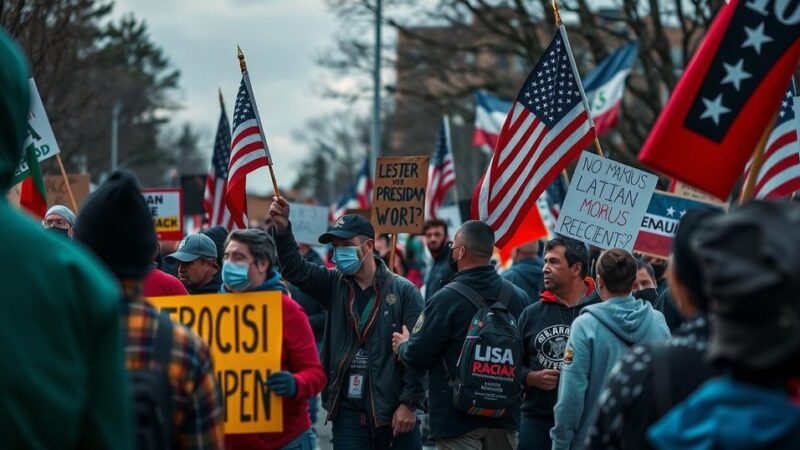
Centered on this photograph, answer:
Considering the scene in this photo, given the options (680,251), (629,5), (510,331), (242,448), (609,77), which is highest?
(629,5)

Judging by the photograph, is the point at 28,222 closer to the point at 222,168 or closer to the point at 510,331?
the point at 510,331

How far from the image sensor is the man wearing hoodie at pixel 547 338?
7.50 meters

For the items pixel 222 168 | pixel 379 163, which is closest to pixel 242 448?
pixel 379 163

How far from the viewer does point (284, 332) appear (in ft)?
20.2

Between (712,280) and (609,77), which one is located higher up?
(609,77)

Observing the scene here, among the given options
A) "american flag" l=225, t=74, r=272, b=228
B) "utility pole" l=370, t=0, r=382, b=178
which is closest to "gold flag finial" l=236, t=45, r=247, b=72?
"american flag" l=225, t=74, r=272, b=228

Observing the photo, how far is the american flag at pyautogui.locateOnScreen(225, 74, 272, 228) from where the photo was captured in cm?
959

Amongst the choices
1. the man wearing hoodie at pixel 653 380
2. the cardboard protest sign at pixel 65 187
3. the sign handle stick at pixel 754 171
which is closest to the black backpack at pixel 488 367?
the sign handle stick at pixel 754 171

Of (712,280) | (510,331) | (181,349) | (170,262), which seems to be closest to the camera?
(712,280)

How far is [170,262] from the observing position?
9977 mm

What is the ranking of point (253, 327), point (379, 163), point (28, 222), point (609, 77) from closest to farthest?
1. point (28, 222)
2. point (253, 327)
3. point (379, 163)
4. point (609, 77)

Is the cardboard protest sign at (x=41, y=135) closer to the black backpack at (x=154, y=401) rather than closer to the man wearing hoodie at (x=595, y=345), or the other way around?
the man wearing hoodie at (x=595, y=345)

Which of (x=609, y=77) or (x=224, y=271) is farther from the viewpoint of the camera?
(x=609, y=77)

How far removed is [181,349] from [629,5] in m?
22.6
